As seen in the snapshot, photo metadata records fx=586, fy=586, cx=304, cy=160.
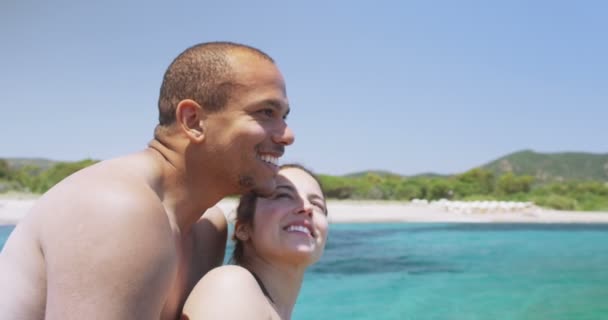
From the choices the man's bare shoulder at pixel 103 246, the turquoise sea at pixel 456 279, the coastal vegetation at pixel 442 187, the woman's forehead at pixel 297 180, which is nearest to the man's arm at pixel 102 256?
the man's bare shoulder at pixel 103 246

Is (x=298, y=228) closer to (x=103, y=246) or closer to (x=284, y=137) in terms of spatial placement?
(x=284, y=137)

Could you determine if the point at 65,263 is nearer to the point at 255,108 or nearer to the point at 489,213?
the point at 255,108

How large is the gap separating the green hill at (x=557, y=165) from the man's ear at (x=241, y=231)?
99.1 metres

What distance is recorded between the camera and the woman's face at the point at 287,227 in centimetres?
201

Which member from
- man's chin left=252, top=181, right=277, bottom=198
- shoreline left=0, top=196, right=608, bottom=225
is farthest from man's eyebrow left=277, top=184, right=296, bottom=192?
shoreline left=0, top=196, right=608, bottom=225

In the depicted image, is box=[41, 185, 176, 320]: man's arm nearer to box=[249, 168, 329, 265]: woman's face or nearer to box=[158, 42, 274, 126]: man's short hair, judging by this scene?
box=[158, 42, 274, 126]: man's short hair

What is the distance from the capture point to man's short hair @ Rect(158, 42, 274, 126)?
1572 mm

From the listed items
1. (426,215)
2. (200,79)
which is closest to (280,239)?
(200,79)

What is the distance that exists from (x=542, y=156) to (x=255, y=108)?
4479 inches

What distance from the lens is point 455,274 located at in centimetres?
1349

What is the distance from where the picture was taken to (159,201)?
4.52 feet

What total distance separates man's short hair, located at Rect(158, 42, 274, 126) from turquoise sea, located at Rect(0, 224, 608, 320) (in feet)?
28.6

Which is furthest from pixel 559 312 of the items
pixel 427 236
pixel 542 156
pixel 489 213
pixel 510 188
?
pixel 542 156

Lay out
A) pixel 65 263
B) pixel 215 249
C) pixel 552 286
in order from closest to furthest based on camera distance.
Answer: pixel 65 263, pixel 215 249, pixel 552 286
